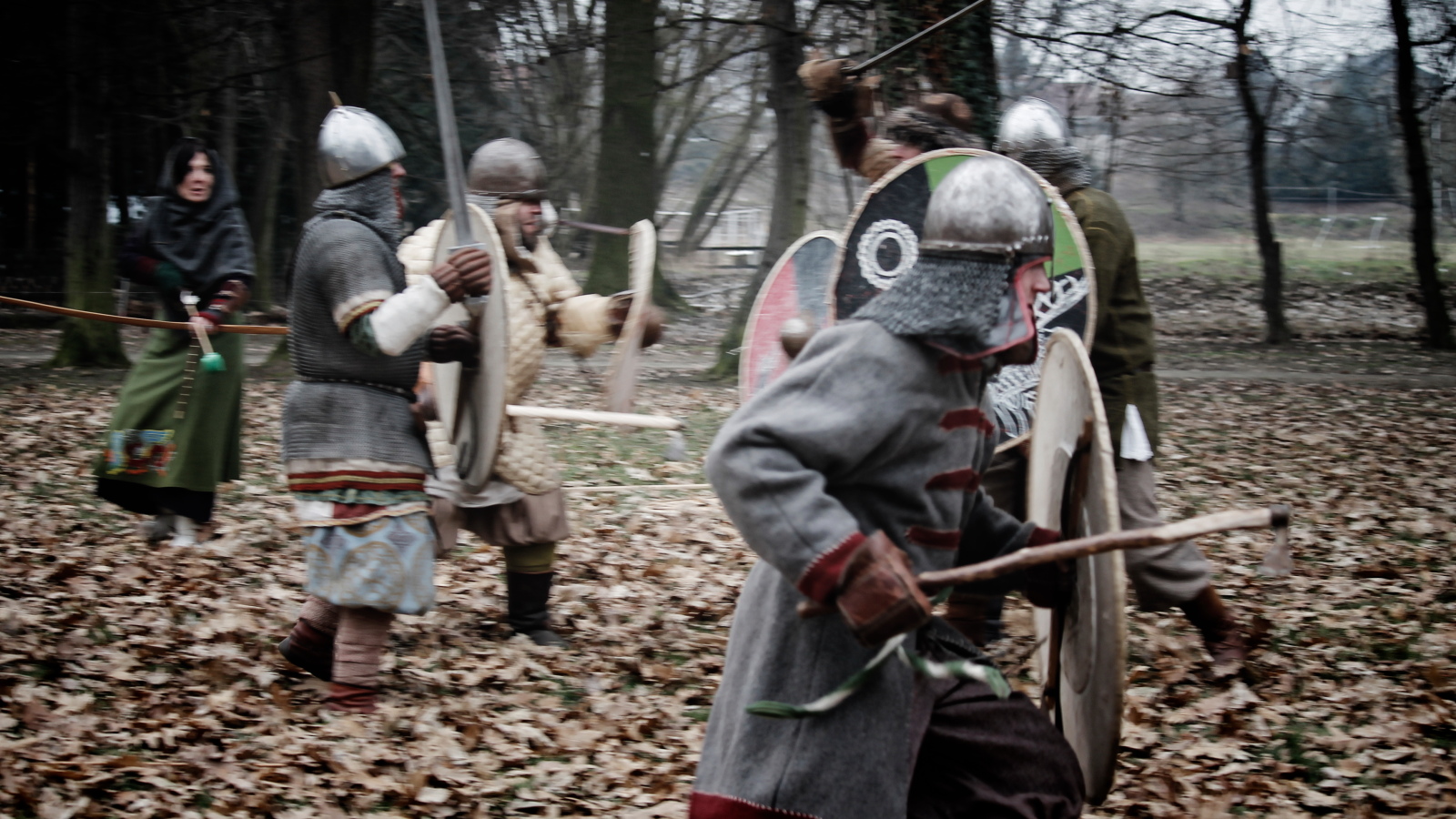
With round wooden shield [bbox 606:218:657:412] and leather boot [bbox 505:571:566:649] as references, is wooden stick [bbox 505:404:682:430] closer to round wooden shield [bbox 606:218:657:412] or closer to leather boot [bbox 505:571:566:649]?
round wooden shield [bbox 606:218:657:412]

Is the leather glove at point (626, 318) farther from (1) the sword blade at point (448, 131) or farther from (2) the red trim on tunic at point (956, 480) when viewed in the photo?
(2) the red trim on tunic at point (956, 480)

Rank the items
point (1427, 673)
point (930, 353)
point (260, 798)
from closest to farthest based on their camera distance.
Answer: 1. point (930, 353)
2. point (260, 798)
3. point (1427, 673)

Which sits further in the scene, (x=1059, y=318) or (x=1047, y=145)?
(x=1047, y=145)

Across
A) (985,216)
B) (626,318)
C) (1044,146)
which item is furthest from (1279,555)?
(626,318)

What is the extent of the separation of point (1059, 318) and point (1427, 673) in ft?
6.17

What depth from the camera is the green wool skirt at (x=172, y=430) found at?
19.0ft

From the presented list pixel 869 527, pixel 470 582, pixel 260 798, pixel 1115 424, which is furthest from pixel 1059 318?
pixel 470 582

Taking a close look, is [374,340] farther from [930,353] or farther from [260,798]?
[930,353]

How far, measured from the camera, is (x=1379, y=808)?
11.3 feet

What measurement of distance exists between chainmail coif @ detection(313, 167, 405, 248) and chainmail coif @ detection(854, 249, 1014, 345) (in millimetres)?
2000

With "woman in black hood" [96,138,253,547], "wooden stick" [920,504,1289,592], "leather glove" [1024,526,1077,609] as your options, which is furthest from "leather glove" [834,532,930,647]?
"woman in black hood" [96,138,253,547]

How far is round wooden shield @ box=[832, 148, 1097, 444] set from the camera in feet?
12.1

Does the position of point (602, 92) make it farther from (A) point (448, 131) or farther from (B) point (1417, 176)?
(A) point (448, 131)

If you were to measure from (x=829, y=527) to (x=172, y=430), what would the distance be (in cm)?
464
